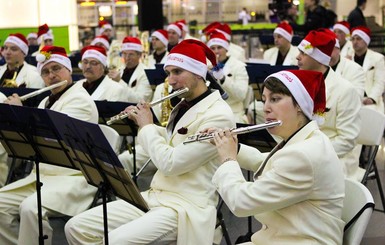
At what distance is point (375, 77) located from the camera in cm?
759

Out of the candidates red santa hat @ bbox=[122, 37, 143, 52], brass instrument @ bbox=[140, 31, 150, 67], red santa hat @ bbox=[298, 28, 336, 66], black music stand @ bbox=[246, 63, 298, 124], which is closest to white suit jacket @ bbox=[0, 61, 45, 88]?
red santa hat @ bbox=[122, 37, 143, 52]

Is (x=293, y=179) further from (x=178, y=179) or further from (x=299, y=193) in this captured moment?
(x=178, y=179)

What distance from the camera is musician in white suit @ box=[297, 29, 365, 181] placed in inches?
184

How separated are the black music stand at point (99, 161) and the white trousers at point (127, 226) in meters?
0.19

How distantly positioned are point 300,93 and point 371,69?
490 centimetres

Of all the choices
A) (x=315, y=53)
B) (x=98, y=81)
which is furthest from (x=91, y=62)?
(x=315, y=53)

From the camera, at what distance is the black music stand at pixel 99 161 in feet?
10.4

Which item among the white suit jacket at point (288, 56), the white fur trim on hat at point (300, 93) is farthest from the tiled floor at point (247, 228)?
the white suit jacket at point (288, 56)

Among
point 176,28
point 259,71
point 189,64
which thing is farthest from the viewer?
point 176,28

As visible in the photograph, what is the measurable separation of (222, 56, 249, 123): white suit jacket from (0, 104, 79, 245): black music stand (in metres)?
2.94

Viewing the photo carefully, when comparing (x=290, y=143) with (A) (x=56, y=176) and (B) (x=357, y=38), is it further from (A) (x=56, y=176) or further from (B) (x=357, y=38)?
(B) (x=357, y=38)

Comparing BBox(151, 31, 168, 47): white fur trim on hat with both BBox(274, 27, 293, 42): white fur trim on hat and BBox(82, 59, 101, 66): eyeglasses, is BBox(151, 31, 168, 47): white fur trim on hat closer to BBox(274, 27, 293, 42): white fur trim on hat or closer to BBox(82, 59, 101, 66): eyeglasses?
BBox(274, 27, 293, 42): white fur trim on hat

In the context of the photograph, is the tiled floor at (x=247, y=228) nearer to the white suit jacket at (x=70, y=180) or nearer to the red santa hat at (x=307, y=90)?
the white suit jacket at (x=70, y=180)

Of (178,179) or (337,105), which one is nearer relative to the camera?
(178,179)
